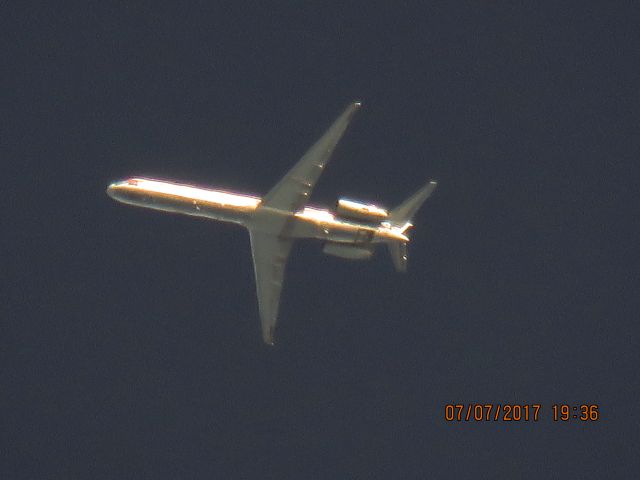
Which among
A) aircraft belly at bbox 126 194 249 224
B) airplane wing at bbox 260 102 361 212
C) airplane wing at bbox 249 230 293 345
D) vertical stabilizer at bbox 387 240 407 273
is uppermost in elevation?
airplane wing at bbox 260 102 361 212

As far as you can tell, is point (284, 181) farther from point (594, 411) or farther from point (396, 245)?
point (594, 411)

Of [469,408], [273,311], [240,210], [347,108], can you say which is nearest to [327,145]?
[347,108]

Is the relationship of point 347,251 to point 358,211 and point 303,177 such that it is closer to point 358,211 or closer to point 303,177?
point 358,211

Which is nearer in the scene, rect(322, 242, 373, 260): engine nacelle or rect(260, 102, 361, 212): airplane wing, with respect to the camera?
rect(260, 102, 361, 212): airplane wing

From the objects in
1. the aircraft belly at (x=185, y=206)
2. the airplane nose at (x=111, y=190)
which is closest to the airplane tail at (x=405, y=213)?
the aircraft belly at (x=185, y=206)

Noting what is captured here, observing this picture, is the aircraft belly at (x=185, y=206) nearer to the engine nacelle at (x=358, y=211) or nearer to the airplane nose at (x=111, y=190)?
the airplane nose at (x=111, y=190)

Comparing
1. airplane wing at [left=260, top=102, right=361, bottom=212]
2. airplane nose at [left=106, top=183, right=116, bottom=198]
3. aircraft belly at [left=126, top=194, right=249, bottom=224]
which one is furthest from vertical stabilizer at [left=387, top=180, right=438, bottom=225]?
airplane nose at [left=106, top=183, right=116, bottom=198]

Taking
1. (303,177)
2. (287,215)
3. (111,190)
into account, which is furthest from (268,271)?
(111,190)

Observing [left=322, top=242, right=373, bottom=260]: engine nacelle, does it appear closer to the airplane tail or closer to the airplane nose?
the airplane tail
